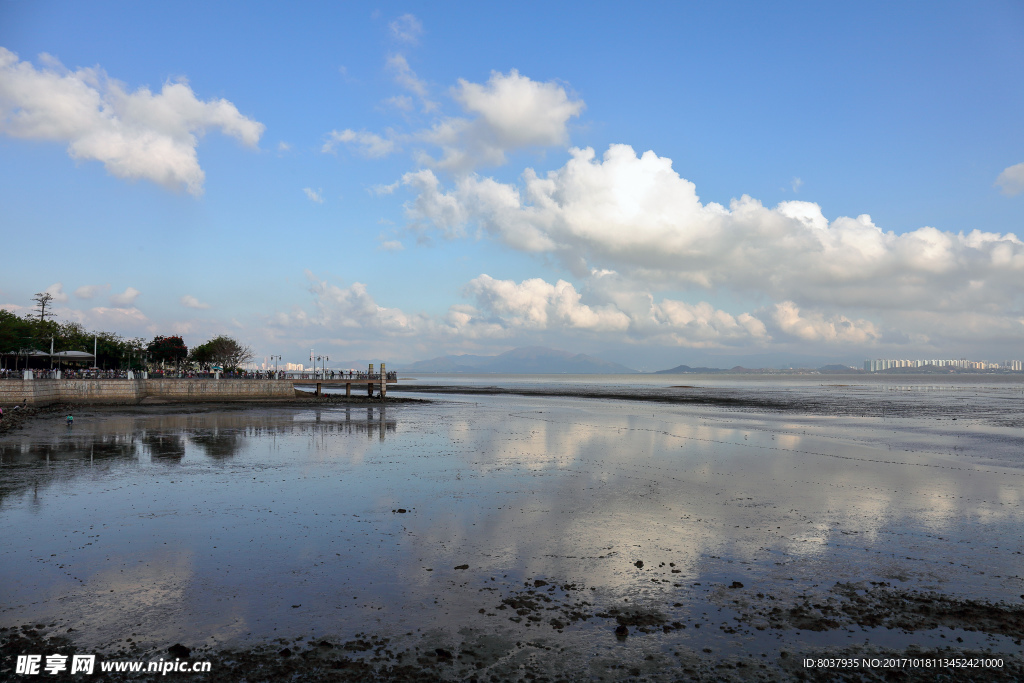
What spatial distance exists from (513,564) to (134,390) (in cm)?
6438

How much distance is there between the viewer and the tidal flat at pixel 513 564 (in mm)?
6867

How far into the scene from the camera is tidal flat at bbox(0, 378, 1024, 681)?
270 inches

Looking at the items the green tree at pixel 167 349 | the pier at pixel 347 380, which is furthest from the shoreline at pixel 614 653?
the green tree at pixel 167 349

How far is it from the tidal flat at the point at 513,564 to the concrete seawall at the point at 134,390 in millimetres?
30946

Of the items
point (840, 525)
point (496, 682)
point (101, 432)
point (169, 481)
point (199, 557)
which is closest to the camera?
point (496, 682)

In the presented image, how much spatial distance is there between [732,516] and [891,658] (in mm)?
6882

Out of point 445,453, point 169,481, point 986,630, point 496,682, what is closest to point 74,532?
point 169,481

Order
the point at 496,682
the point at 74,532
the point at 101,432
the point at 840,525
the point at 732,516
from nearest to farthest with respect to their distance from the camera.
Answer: the point at 496,682
the point at 74,532
the point at 840,525
the point at 732,516
the point at 101,432

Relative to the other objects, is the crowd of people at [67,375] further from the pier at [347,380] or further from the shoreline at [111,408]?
the pier at [347,380]

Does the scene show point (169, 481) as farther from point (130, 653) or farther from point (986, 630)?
point (986, 630)

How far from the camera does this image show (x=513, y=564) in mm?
10070

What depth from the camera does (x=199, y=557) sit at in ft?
33.8

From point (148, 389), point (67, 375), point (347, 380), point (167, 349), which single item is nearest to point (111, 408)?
point (148, 389)

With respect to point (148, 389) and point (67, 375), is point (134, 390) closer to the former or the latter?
point (148, 389)
